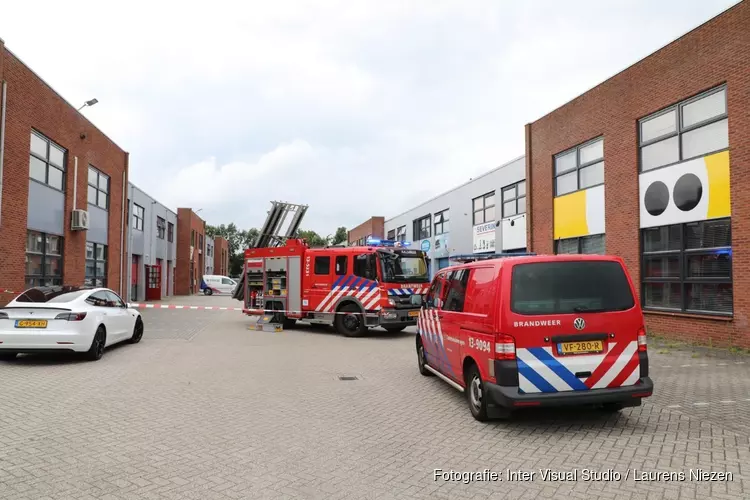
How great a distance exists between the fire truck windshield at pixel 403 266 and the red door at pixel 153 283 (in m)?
24.7

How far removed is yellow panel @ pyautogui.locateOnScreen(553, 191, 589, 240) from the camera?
1605 centimetres

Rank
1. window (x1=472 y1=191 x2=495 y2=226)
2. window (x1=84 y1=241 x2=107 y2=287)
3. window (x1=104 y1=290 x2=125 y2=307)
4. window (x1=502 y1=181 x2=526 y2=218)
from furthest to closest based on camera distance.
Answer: window (x1=472 y1=191 x2=495 y2=226) → window (x1=502 y1=181 x2=526 y2=218) → window (x1=84 y1=241 x2=107 y2=287) → window (x1=104 y1=290 x2=125 y2=307)

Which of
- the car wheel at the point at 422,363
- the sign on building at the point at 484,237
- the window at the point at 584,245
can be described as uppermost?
the sign on building at the point at 484,237

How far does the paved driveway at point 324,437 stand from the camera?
12.5 feet

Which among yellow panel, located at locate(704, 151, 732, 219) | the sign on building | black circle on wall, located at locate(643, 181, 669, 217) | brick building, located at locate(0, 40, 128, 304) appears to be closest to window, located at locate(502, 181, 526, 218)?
the sign on building

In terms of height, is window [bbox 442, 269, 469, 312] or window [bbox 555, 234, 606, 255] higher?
window [bbox 555, 234, 606, 255]

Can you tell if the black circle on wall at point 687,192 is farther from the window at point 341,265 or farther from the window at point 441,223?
the window at point 441,223

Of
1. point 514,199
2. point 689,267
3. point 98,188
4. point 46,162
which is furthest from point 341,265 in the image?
point 98,188

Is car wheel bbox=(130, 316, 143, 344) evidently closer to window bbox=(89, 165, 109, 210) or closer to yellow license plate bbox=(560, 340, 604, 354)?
window bbox=(89, 165, 109, 210)

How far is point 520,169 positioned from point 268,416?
1729cm

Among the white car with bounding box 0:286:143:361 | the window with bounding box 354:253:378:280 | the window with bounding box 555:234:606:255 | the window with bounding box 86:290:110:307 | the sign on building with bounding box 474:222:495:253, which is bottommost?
the white car with bounding box 0:286:143:361

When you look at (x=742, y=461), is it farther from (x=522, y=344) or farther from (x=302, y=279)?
(x=302, y=279)

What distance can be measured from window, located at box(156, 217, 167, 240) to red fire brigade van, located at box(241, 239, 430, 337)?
22709mm

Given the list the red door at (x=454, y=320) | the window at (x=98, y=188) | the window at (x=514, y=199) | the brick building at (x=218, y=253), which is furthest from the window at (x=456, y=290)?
the brick building at (x=218, y=253)
